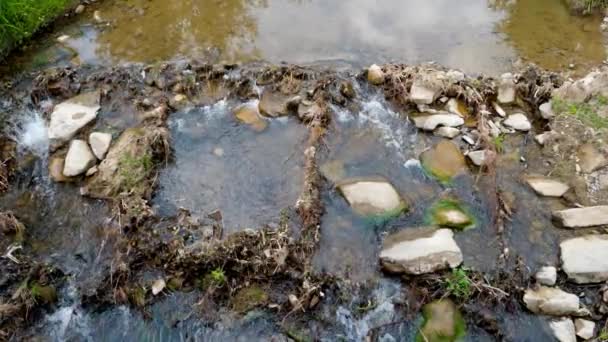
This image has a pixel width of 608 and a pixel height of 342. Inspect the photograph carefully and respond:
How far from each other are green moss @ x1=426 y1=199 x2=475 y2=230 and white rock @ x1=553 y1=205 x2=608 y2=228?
0.91 meters

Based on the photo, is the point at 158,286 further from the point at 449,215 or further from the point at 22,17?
the point at 22,17

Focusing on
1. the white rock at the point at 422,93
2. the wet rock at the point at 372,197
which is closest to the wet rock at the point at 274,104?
the wet rock at the point at 372,197

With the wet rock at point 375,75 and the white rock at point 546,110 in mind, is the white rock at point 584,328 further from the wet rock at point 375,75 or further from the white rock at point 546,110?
the wet rock at point 375,75

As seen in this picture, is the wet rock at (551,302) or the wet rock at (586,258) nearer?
the wet rock at (551,302)

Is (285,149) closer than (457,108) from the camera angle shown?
Yes

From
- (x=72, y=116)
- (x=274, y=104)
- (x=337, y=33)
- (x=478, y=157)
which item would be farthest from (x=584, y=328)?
(x=72, y=116)

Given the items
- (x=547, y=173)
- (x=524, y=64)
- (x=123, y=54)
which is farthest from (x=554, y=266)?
(x=123, y=54)

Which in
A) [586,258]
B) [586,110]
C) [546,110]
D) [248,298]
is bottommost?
[248,298]

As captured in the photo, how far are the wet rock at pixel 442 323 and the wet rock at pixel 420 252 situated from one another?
1.15ft

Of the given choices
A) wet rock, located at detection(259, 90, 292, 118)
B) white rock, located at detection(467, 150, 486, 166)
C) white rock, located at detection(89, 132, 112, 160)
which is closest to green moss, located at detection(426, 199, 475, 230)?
white rock, located at detection(467, 150, 486, 166)

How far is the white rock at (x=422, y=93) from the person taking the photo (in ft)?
21.5

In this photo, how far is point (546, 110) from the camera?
6.41 m

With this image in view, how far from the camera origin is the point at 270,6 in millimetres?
8508

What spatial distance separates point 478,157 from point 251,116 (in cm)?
290
